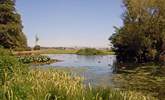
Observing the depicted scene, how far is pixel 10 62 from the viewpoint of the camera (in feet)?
49.6

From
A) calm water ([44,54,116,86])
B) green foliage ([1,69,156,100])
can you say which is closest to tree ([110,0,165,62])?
calm water ([44,54,116,86])

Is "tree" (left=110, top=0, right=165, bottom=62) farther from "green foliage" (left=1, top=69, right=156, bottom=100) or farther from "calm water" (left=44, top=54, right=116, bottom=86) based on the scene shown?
"green foliage" (left=1, top=69, right=156, bottom=100)

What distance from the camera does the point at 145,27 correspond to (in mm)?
45250

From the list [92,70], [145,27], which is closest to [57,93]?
[92,70]

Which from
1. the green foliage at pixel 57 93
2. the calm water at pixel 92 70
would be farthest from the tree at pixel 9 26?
the green foliage at pixel 57 93

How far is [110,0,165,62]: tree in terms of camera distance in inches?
1775

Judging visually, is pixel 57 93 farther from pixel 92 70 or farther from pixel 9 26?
pixel 9 26

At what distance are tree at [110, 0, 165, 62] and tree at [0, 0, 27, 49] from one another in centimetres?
1999

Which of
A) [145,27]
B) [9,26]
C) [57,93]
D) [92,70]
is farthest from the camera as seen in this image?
[9,26]

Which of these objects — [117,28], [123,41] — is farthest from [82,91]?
[117,28]

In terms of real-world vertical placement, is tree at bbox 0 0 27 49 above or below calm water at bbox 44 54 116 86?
above

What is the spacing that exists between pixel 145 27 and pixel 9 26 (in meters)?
23.2

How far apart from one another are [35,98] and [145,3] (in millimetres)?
38588

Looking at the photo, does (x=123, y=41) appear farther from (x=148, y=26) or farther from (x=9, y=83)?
(x=9, y=83)
